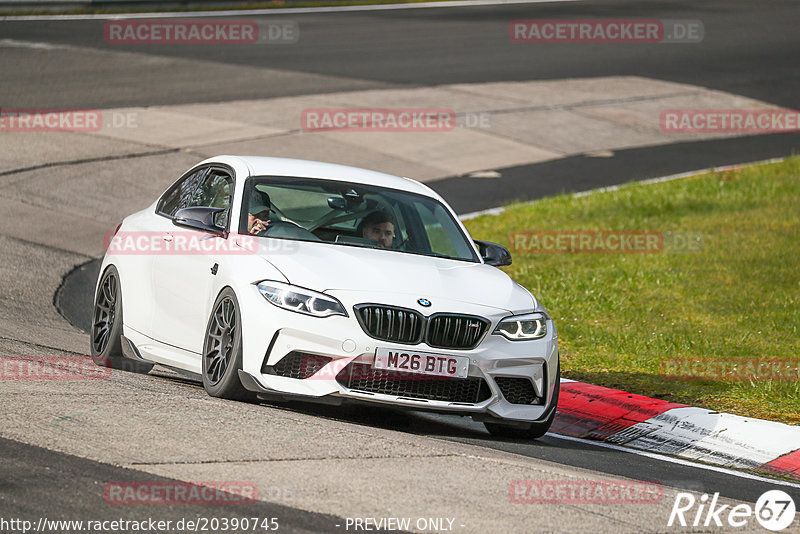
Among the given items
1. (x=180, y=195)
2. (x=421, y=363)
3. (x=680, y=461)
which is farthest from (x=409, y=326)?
(x=180, y=195)

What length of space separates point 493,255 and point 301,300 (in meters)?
1.98

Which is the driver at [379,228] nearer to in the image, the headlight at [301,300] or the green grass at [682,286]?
the headlight at [301,300]

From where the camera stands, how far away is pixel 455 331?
24.8 feet

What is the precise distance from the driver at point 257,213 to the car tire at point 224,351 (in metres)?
0.71

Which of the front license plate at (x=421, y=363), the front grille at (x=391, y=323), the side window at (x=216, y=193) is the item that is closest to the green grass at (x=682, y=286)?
the front license plate at (x=421, y=363)

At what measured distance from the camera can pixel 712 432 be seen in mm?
8820

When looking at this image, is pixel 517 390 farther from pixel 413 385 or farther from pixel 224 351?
pixel 224 351

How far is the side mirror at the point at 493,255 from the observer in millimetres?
8961

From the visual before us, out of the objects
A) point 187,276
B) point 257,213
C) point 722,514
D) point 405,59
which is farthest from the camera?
point 405,59

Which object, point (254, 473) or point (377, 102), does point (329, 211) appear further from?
point (377, 102)

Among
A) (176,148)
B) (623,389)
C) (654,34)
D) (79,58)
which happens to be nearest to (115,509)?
(623,389)

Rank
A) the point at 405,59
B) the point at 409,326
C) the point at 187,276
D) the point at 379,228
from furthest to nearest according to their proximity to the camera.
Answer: the point at 405,59
the point at 379,228
the point at 187,276
the point at 409,326

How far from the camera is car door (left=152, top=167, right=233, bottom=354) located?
8.24 m

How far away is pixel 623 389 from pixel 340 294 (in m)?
3.53
